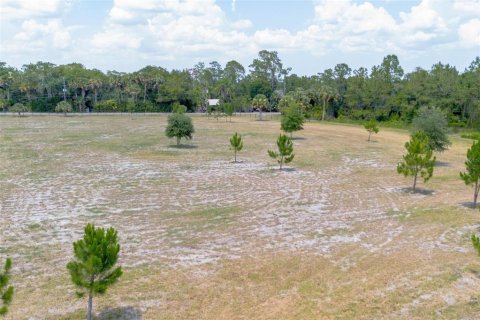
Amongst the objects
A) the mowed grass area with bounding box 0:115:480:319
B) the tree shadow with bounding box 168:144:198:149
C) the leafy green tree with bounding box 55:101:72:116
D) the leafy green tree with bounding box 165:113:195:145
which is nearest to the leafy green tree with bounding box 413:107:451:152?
the mowed grass area with bounding box 0:115:480:319

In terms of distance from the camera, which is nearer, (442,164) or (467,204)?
(467,204)

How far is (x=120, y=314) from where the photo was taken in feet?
47.6

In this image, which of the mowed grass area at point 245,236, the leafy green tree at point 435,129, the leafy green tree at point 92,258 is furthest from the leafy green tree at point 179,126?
the leafy green tree at point 92,258

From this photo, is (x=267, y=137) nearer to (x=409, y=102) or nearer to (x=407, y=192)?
(x=407, y=192)

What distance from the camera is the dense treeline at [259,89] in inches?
3428

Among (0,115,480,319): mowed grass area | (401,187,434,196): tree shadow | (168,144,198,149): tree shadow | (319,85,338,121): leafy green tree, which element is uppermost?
(319,85,338,121): leafy green tree

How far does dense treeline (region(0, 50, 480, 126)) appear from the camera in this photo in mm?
87062

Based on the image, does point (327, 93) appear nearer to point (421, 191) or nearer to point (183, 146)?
point (183, 146)

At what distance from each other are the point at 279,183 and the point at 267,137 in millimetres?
31915

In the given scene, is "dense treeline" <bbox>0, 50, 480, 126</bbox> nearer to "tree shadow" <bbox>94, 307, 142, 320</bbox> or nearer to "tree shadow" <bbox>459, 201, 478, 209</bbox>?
"tree shadow" <bbox>459, 201, 478, 209</bbox>

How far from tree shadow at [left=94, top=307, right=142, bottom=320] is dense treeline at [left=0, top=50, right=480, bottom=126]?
7912 centimetres

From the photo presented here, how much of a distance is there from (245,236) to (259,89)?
113461mm

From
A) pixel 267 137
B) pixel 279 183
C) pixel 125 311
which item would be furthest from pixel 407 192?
pixel 267 137

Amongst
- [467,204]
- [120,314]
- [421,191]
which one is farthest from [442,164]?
[120,314]
